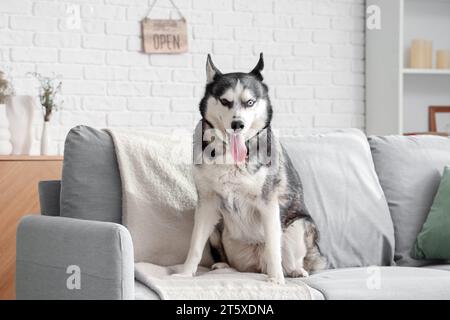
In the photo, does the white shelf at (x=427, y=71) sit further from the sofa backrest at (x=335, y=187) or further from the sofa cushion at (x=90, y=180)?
the sofa cushion at (x=90, y=180)

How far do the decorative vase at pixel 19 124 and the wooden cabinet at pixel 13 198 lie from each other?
0.16 meters

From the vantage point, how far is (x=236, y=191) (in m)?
2.25

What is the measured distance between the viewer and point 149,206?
2.38 meters

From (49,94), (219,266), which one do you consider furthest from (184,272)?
(49,94)

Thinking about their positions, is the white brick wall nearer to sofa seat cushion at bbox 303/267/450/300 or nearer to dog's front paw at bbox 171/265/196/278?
dog's front paw at bbox 171/265/196/278

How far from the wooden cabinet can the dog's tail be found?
151 centimetres

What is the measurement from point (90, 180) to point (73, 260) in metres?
0.41

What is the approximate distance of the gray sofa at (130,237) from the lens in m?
1.94

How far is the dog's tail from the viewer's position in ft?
8.01

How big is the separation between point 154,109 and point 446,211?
1936 mm

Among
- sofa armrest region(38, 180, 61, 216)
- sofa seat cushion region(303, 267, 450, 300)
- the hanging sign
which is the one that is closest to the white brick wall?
the hanging sign

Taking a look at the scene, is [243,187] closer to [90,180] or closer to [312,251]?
[312,251]
